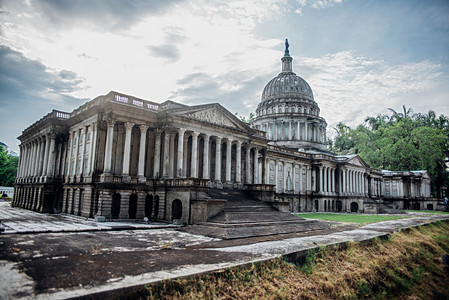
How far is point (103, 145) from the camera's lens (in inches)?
1231

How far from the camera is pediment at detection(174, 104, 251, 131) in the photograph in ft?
111

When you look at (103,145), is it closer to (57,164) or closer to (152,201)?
(152,201)

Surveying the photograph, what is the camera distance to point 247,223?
2342 cm

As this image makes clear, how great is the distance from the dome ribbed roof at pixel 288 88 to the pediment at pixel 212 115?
38619 millimetres

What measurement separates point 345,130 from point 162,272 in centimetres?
8994

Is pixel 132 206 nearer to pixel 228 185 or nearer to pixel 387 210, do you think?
pixel 228 185

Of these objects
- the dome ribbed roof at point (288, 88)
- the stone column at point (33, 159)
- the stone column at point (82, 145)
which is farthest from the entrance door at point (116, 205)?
the dome ribbed roof at point (288, 88)

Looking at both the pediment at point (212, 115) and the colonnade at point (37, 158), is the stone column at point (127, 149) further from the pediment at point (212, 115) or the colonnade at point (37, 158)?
the colonnade at point (37, 158)

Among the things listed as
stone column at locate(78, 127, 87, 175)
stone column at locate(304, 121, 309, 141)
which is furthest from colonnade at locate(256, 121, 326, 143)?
stone column at locate(78, 127, 87, 175)

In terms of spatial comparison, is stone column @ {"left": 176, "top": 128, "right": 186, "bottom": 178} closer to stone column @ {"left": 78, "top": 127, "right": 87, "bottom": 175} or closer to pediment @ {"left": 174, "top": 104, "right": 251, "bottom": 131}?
pediment @ {"left": 174, "top": 104, "right": 251, "bottom": 131}

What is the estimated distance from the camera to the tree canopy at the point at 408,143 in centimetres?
6794

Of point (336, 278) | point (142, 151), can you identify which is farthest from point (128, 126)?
point (336, 278)

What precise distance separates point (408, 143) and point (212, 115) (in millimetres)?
54234

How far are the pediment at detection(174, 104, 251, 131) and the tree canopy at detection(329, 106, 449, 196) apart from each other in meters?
48.4
